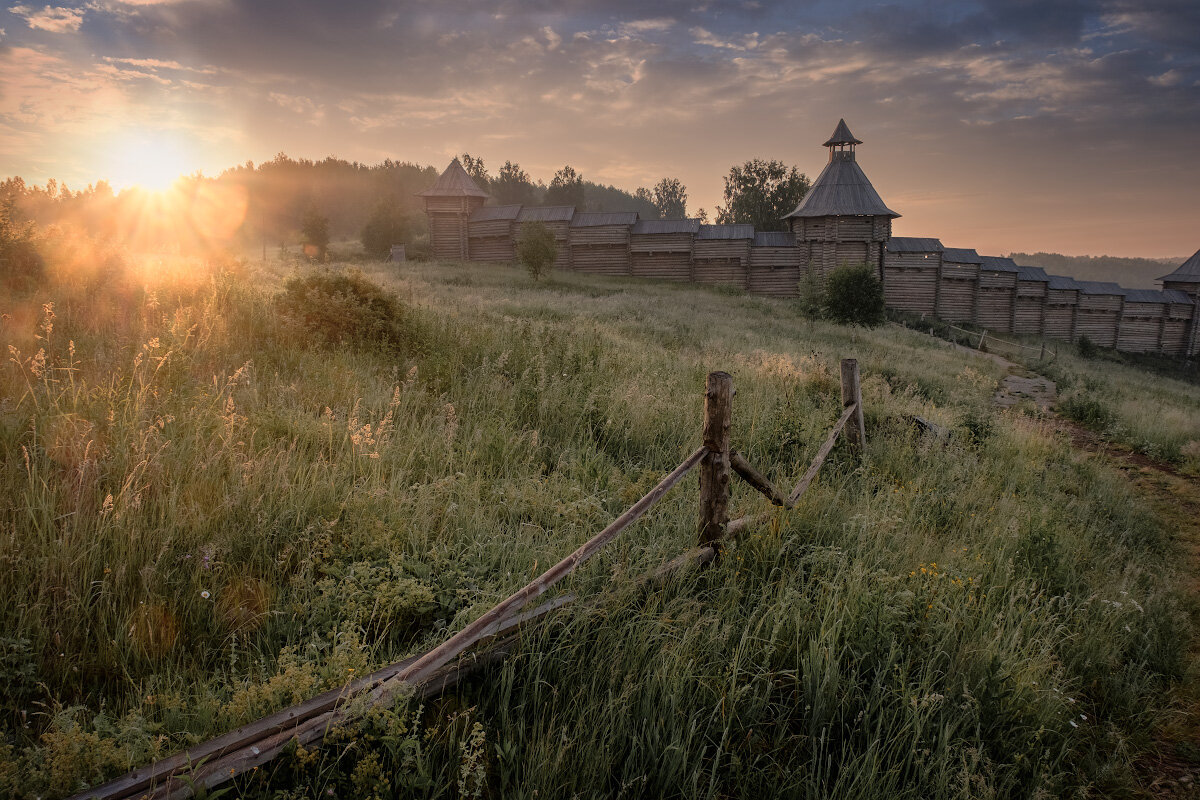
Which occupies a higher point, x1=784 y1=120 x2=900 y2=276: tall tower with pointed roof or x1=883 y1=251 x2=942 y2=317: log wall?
x1=784 y1=120 x2=900 y2=276: tall tower with pointed roof

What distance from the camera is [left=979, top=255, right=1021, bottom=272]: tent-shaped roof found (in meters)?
42.6

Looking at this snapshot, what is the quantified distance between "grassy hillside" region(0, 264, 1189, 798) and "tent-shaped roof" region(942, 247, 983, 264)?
4176 cm

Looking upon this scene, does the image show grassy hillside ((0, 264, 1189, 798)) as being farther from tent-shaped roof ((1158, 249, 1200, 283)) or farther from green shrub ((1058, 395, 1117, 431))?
tent-shaped roof ((1158, 249, 1200, 283))

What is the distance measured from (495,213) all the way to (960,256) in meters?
34.0

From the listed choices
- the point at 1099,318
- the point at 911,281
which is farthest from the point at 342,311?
the point at 1099,318

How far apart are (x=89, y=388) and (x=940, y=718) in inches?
243

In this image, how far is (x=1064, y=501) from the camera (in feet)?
23.8

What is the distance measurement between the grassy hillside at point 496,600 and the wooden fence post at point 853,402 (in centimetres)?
78

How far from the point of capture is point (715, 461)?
3.88 meters

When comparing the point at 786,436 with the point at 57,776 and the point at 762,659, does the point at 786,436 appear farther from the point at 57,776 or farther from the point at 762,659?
the point at 57,776

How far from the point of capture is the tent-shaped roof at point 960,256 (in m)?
42.0

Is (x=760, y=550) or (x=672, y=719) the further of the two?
(x=760, y=550)

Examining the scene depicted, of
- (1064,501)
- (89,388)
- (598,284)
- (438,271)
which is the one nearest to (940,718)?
(1064,501)

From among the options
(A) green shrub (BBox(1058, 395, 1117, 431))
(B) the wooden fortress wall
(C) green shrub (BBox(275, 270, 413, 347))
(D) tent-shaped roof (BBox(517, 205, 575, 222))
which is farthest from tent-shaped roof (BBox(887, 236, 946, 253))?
(C) green shrub (BBox(275, 270, 413, 347))
